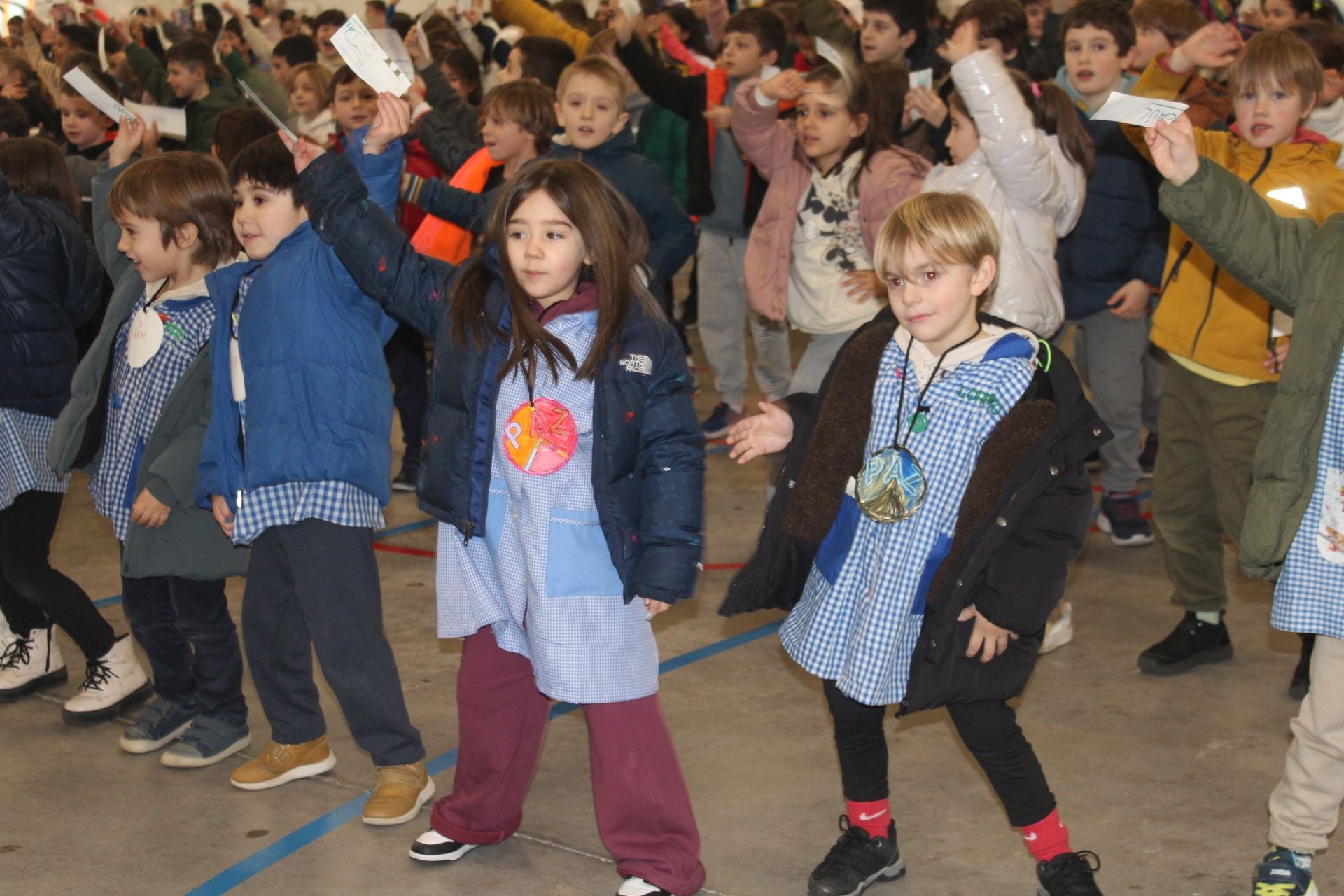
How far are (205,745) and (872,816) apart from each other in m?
1.98

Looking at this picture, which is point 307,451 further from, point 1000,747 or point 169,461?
point 1000,747

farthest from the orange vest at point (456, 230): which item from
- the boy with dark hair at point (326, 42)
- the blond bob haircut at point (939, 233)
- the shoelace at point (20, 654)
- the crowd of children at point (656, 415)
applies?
the boy with dark hair at point (326, 42)

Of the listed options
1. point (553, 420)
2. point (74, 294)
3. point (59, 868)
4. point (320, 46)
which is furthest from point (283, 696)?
point (320, 46)

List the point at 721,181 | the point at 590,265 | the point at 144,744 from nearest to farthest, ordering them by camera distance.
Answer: the point at 590,265, the point at 144,744, the point at 721,181

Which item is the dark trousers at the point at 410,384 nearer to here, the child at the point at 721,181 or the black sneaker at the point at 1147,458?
the child at the point at 721,181

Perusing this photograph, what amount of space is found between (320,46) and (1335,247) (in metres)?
9.91

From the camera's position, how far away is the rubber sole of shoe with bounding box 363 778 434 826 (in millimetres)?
3668

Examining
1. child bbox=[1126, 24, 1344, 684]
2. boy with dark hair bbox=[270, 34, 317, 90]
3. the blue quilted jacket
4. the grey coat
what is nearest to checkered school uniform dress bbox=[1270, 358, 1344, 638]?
child bbox=[1126, 24, 1344, 684]

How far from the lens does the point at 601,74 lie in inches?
215

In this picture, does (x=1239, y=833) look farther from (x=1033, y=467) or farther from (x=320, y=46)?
(x=320, y=46)

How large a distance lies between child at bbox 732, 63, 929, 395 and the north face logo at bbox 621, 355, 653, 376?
1927 mm

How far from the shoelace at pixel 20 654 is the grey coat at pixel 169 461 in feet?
2.73

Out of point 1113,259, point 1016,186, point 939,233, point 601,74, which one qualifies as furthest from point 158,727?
point 1113,259

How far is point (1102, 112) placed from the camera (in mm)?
2877
